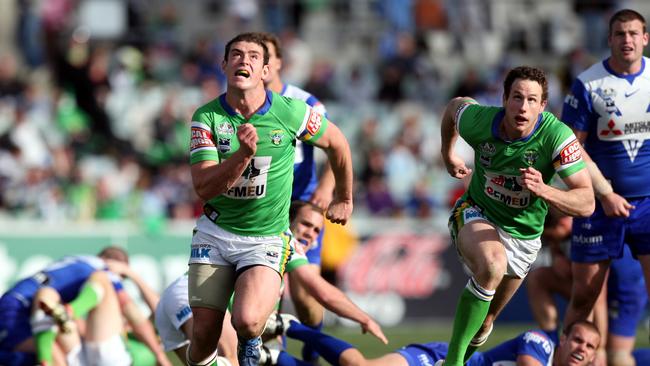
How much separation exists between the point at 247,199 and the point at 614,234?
122 inches

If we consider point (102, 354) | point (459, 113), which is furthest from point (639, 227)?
point (102, 354)

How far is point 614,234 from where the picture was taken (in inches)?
358

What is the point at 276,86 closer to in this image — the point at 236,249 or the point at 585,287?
the point at 236,249

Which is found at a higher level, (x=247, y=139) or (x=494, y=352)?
(x=247, y=139)

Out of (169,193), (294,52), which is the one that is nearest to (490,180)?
(169,193)

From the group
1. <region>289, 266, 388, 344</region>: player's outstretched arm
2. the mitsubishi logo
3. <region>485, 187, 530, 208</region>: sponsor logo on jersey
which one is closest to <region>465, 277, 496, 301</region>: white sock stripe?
<region>485, 187, 530, 208</region>: sponsor logo on jersey

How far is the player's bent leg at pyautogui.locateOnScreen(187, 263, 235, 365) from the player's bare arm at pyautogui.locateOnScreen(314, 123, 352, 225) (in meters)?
0.83

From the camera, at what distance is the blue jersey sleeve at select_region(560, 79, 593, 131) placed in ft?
29.8

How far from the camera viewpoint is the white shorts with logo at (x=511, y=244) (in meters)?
8.06

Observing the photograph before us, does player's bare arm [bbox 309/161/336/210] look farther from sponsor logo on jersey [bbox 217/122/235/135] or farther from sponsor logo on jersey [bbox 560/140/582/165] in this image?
sponsor logo on jersey [bbox 560/140/582/165]

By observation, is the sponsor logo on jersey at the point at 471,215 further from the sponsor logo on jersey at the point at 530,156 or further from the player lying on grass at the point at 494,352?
the player lying on grass at the point at 494,352

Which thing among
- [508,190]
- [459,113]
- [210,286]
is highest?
[459,113]

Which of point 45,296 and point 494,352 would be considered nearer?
point 494,352

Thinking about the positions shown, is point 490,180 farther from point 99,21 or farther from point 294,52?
point 99,21
